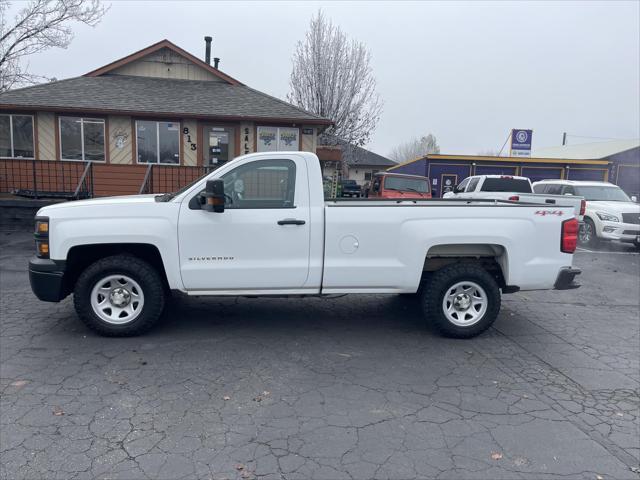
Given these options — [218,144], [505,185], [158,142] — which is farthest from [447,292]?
[158,142]

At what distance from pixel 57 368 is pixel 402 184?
1280 centimetres

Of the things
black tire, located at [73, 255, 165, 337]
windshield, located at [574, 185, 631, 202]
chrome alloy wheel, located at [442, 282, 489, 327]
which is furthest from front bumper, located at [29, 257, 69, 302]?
windshield, located at [574, 185, 631, 202]

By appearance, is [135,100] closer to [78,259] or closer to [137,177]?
[137,177]

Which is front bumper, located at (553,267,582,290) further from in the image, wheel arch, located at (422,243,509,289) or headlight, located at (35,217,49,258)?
headlight, located at (35,217,49,258)

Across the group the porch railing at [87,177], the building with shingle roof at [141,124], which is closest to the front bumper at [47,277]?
the porch railing at [87,177]

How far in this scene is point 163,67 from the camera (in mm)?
17734

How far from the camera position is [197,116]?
49.6ft

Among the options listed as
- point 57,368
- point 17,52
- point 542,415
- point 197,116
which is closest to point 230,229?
point 57,368

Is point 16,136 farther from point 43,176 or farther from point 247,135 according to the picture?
point 247,135

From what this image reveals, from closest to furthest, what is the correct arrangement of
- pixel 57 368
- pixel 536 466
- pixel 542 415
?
pixel 536 466 < pixel 542 415 < pixel 57 368

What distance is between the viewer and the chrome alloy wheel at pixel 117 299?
5.11 meters

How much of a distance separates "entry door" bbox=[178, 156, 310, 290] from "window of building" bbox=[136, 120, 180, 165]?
11570 mm

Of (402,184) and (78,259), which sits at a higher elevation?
(402,184)

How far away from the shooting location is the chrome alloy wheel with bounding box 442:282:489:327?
5.38m
